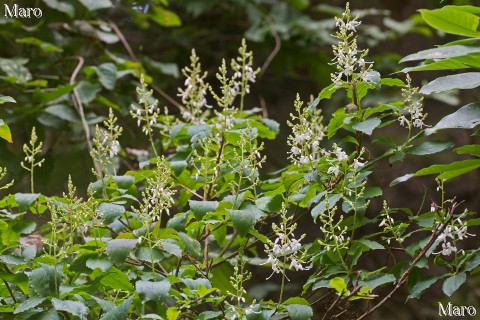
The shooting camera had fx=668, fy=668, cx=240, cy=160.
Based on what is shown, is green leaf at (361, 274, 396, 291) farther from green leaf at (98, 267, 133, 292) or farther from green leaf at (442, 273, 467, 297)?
green leaf at (98, 267, 133, 292)

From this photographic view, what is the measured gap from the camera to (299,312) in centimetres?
95

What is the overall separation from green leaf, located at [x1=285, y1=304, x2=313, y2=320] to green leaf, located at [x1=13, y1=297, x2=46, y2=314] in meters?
0.36

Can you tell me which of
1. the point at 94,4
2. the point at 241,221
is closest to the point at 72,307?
the point at 241,221

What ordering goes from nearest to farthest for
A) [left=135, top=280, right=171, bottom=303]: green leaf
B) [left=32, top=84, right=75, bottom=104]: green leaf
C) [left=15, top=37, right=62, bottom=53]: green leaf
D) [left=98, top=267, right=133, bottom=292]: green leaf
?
[left=135, top=280, right=171, bottom=303]: green leaf < [left=98, top=267, right=133, bottom=292]: green leaf < [left=32, top=84, right=75, bottom=104]: green leaf < [left=15, top=37, right=62, bottom=53]: green leaf

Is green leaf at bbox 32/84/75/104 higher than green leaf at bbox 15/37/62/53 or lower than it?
lower

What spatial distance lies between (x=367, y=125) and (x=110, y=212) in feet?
1.42

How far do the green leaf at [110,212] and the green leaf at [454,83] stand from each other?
0.51 metres

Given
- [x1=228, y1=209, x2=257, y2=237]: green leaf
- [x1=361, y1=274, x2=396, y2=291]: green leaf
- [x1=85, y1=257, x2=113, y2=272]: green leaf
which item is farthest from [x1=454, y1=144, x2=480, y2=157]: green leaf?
[x1=85, y1=257, x2=113, y2=272]: green leaf

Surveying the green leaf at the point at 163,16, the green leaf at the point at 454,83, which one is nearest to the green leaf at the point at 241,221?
the green leaf at the point at 454,83

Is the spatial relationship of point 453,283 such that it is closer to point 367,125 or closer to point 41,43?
→ point 367,125

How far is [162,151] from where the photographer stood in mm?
1616

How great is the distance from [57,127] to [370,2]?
188 centimetres

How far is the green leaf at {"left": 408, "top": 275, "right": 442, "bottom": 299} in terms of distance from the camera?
1.03 metres


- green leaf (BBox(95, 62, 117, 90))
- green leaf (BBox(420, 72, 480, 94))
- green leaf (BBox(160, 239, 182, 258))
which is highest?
green leaf (BBox(420, 72, 480, 94))
